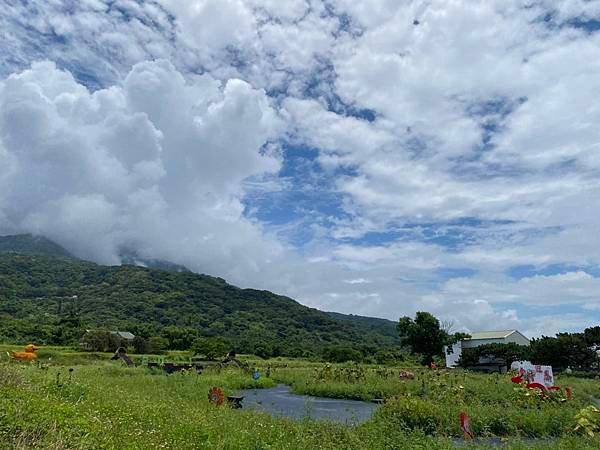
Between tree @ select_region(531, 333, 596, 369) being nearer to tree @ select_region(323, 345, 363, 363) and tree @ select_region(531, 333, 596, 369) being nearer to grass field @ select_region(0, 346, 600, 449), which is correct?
tree @ select_region(323, 345, 363, 363)

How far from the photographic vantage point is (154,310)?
79.8 meters

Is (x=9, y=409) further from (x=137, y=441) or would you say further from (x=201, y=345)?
(x=201, y=345)

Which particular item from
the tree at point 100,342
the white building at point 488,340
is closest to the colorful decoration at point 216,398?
the tree at point 100,342

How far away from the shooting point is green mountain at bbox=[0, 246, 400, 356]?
5528cm

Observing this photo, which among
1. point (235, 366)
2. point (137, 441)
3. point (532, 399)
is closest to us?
point (137, 441)

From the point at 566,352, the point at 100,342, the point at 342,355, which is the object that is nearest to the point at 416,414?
the point at 566,352

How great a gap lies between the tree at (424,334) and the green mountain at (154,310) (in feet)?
34.4

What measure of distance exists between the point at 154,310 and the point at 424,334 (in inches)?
1924

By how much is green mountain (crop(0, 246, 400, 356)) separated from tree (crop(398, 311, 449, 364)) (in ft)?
34.4

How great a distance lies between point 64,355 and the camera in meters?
34.8

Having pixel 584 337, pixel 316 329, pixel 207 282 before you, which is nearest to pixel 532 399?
pixel 584 337

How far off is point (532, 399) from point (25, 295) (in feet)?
297

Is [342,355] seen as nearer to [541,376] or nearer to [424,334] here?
[424,334]

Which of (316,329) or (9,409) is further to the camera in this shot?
(316,329)
